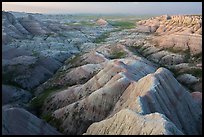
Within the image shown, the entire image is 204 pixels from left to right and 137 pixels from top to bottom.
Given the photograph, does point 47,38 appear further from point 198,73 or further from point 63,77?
point 198,73

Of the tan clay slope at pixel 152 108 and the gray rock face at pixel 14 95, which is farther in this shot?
the gray rock face at pixel 14 95

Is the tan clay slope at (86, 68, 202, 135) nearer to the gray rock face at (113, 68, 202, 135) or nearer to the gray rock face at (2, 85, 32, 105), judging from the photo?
the gray rock face at (113, 68, 202, 135)

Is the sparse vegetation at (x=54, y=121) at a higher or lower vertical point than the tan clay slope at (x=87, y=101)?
lower

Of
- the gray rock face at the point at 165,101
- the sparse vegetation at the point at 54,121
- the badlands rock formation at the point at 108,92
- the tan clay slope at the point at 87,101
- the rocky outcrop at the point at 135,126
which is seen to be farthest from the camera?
the sparse vegetation at the point at 54,121

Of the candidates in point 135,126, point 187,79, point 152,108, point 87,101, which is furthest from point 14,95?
point 135,126

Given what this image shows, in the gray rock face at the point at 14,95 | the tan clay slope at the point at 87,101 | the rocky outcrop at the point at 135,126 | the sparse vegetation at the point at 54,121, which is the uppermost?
the rocky outcrop at the point at 135,126

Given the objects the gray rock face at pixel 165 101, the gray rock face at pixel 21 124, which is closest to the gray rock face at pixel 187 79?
the gray rock face at pixel 165 101

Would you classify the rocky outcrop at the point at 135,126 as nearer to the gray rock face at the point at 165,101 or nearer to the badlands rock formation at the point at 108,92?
the badlands rock formation at the point at 108,92
